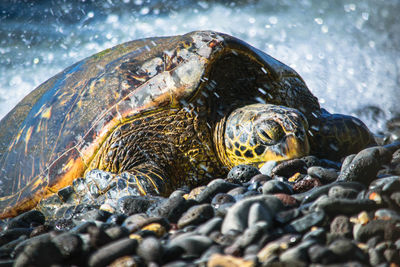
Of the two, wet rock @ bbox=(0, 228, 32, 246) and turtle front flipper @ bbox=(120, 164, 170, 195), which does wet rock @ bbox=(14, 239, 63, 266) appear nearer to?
wet rock @ bbox=(0, 228, 32, 246)

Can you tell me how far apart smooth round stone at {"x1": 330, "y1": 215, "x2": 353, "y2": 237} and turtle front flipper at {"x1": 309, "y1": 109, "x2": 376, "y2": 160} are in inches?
92.1

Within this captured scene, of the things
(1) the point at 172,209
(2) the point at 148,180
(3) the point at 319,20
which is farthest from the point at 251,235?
(3) the point at 319,20

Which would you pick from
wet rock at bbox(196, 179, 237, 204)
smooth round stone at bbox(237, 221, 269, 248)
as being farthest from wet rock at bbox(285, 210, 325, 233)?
wet rock at bbox(196, 179, 237, 204)

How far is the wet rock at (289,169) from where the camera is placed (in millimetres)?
2643

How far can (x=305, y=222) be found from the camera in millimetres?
1396

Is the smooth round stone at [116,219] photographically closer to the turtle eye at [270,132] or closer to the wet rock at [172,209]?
the wet rock at [172,209]

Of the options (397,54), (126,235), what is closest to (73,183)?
(126,235)

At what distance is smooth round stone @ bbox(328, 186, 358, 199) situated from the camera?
162 cm

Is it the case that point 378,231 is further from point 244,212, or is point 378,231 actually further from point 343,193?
point 244,212

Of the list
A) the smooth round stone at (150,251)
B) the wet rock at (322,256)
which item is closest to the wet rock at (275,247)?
the wet rock at (322,256)

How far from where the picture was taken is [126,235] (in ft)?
4.90

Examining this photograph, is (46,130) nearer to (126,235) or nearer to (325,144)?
(126,235)

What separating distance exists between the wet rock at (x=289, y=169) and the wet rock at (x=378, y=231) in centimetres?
131

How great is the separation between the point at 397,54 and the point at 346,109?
250cm
